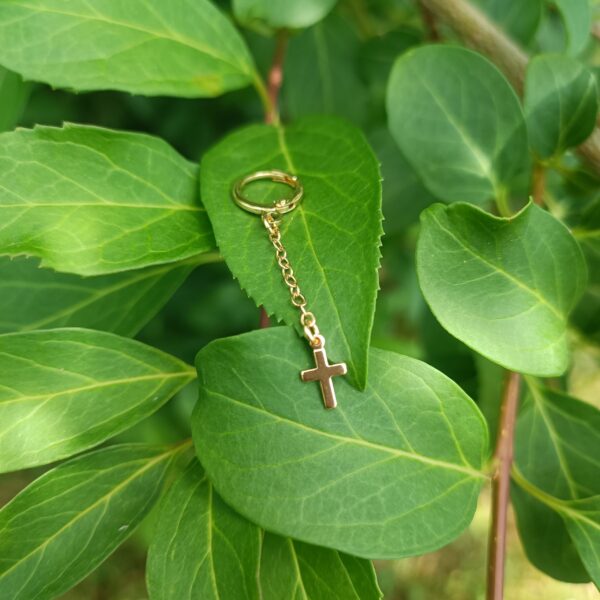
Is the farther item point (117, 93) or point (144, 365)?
point (117, 93)

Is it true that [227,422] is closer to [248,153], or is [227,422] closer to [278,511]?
[278,511]

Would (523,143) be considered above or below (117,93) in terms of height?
A: above

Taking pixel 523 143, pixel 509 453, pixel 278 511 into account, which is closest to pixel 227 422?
pixel 278 511

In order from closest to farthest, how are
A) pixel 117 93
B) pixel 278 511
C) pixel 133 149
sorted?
1. pixel 278 511
2. pixel 133 149
3. pixel 117 93

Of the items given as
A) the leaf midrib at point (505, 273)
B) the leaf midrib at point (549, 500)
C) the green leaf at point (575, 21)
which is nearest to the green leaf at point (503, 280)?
the leaf midrib at point (505, 273)

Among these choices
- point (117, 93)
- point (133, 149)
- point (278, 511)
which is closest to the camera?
point (278, 511)

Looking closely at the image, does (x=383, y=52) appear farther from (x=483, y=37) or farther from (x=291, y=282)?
(x=291, y=282)
